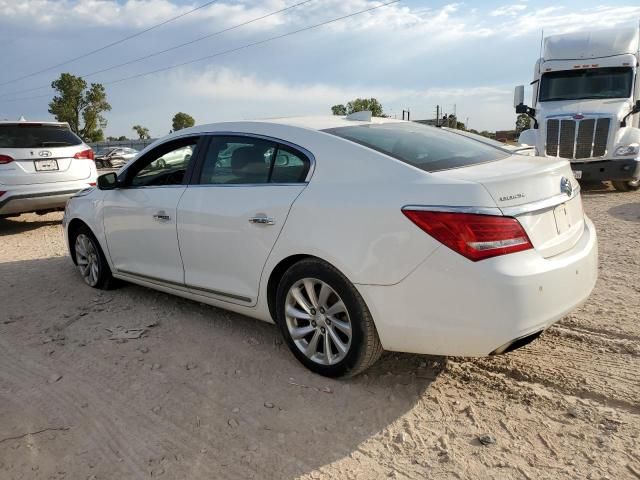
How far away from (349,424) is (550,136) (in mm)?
10390

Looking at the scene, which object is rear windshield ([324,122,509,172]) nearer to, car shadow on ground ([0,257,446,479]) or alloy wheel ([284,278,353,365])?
alloy wheel ([284,278,353,365])

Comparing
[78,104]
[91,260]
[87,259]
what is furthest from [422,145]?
[78,104]

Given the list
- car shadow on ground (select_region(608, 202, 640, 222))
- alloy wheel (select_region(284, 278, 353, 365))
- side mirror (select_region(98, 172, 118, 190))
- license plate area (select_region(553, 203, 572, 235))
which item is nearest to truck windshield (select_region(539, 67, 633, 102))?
car shadow on ground (select_region(608, 202, 640, 222))

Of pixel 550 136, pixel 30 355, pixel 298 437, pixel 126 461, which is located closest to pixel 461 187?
pixel 298 437

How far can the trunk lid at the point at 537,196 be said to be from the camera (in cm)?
254

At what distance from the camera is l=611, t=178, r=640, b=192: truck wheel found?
10.8 m

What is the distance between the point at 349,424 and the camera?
270 cm

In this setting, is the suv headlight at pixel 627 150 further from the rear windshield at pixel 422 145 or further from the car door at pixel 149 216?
the car door at pixel 149 216

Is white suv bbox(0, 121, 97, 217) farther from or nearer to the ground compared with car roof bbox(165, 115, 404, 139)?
nearer to the ground

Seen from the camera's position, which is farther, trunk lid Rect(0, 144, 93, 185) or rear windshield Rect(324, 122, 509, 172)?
trunk lid Rect(0, 144, 93, 185)

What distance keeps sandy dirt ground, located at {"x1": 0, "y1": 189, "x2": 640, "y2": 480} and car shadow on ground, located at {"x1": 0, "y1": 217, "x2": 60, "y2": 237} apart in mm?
5205

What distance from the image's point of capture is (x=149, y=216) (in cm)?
408

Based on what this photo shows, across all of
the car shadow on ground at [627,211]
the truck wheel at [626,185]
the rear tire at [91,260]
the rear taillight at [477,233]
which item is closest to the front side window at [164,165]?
the rear tire at [91,260]

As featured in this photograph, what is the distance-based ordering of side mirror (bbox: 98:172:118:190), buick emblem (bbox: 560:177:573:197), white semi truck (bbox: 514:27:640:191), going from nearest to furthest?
buick emblem (bbox: 560:177:573:197)
side mirror (bbox: 98:172:118:190)
white semi truck (bbox: 514:27:640:191)
